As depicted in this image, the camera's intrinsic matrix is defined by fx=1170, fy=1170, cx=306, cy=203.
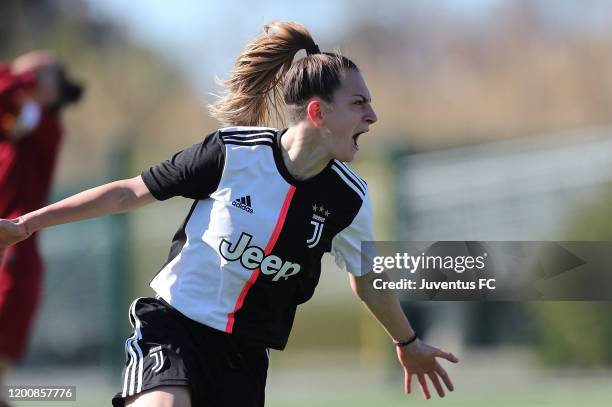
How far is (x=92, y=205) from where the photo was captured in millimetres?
3707

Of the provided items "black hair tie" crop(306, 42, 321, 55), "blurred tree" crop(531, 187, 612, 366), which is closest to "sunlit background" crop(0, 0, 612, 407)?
"blurred tree" crop(531, 187, 612, 366)

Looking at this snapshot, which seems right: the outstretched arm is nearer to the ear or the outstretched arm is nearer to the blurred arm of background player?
the ear

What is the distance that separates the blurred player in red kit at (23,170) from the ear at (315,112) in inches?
111

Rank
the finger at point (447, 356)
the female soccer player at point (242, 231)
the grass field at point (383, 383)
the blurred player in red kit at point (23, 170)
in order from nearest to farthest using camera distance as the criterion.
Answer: the female soccer player at point (242, 231) → the finger at point (447, 356) → the blurred player in red kit at point (23, 170) → the grass field at point (383, 383)

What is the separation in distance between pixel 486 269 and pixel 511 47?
50.2 ft

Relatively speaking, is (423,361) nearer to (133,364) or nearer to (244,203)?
(244,203)

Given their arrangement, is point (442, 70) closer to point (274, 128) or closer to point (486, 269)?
point (486, 269)

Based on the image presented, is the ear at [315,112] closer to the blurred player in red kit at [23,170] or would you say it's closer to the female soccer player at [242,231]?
the female soccer player at [242,231]

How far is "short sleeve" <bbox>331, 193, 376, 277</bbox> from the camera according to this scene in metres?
3.91

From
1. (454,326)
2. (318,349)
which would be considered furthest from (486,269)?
(318,349)

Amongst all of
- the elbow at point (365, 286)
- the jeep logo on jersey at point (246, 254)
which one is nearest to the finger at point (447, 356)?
the elbow at point (365, 286)

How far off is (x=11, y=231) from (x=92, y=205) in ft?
0.86

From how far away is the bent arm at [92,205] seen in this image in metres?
3.68

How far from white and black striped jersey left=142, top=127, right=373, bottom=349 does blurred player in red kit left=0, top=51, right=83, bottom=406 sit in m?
2.56
